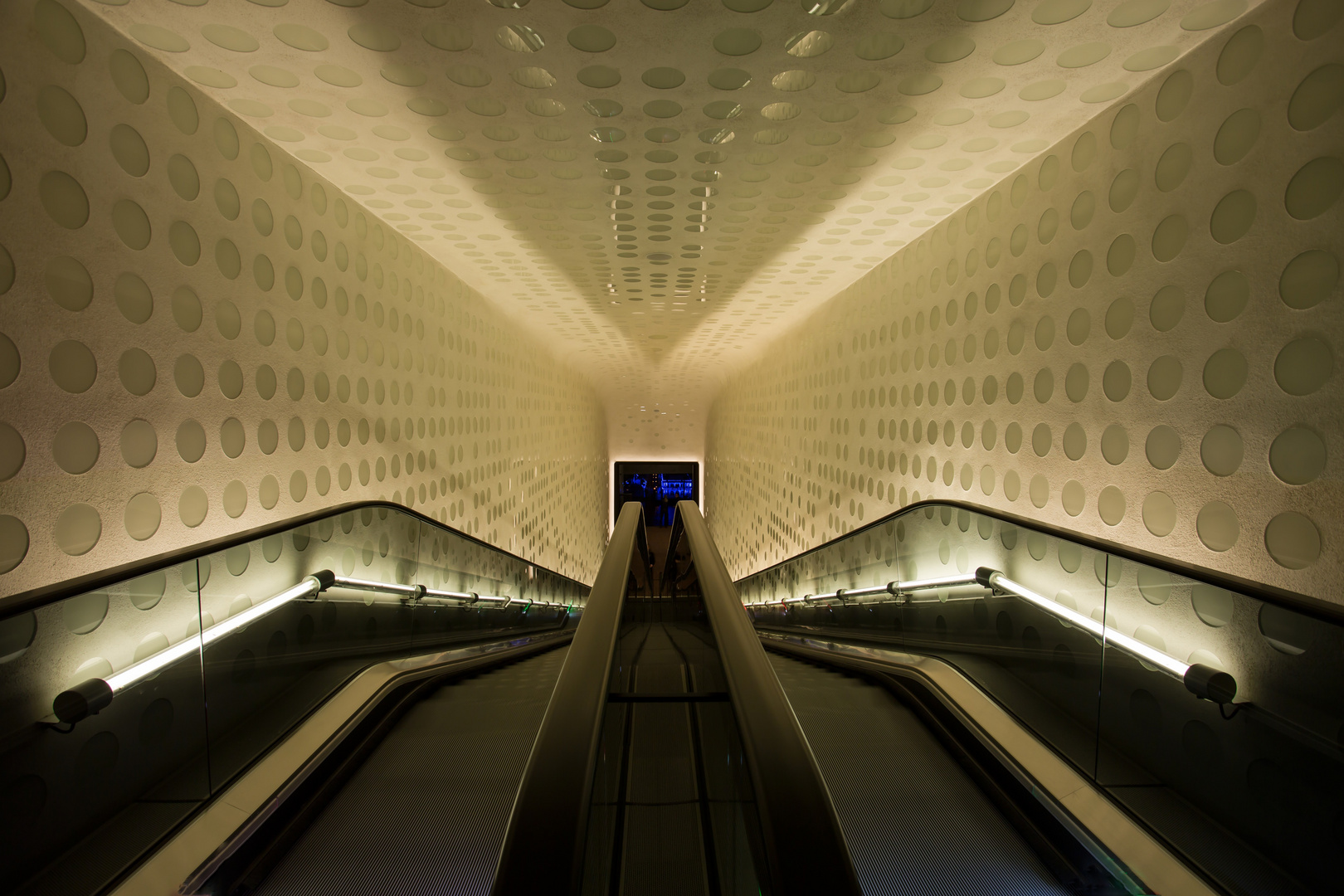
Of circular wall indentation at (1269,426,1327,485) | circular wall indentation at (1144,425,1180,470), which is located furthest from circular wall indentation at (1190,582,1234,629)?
circular wall indentation at (1144,425,1180,470)

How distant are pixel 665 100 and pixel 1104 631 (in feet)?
9.58

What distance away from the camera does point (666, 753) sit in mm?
2311

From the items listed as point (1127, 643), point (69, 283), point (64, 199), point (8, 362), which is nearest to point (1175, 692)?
point (1127, 643)

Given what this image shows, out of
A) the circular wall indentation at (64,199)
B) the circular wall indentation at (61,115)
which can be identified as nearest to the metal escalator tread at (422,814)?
the circular wall indentation at (64,199)

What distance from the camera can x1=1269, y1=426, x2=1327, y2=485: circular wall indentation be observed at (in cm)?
200

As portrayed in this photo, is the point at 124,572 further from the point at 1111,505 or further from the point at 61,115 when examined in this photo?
the point at 1111,505

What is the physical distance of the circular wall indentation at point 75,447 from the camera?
2.10 metres

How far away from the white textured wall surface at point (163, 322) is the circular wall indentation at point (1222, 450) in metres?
4.49

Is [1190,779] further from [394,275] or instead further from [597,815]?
[394,275]

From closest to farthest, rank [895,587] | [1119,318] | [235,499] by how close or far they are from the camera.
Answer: [1119,318] → [235,499] → [895,587]

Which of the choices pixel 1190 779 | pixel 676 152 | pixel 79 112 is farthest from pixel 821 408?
pixel 79 112

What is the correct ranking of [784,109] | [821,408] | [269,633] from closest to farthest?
[269,633], [784,109], [821,408]

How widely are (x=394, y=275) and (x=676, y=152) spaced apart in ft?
8.91

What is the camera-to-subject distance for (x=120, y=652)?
1746mm
